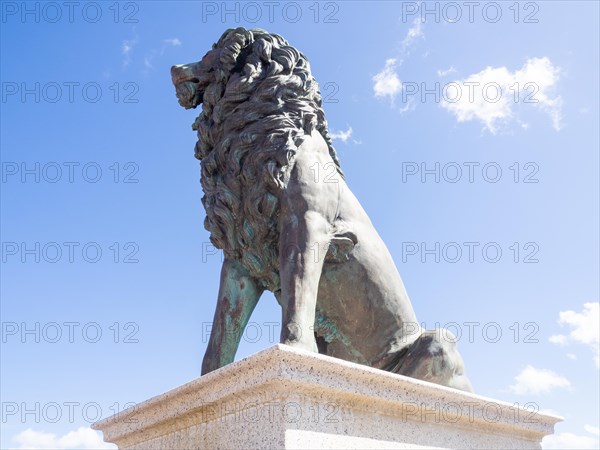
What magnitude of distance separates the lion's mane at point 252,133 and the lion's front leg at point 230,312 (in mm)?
73

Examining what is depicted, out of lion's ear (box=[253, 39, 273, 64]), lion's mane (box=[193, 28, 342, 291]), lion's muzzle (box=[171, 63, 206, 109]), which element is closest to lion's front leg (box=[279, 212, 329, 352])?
lion's mane (box=[193, 28, 342, 291])

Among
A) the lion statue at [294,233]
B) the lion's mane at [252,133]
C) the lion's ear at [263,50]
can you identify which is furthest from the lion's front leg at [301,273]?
the lion's ear at [263,50]

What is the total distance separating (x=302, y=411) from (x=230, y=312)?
132cm

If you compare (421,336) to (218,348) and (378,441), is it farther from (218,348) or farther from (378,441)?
(218,348)

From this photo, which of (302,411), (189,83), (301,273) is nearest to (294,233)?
(301,273)

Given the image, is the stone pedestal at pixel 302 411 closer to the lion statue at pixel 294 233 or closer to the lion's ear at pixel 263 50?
the lion statue at pixel 294 233

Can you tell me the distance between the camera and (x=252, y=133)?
3840 mm

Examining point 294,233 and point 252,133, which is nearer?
point 294,233

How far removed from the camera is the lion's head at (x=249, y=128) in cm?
370

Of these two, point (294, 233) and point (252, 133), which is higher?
point (252, 133)

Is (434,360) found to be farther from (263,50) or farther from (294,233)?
(263,50)

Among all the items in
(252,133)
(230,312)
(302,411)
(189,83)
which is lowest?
(302,411)

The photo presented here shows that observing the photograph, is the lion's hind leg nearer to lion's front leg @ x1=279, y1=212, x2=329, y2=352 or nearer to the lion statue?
the lion statue

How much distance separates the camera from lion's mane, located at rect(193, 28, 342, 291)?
370cm
